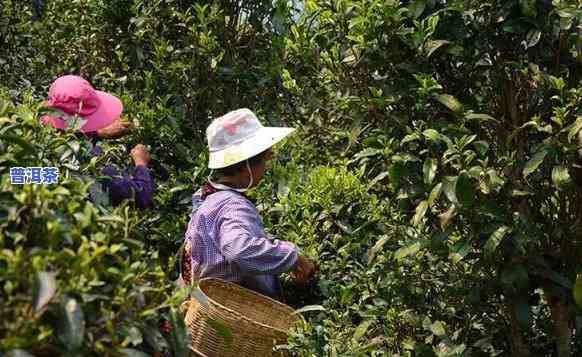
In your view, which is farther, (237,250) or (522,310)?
(237,250)

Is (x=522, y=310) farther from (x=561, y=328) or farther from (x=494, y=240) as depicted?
(x=494, y=240)

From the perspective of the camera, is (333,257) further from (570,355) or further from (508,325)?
(570,355)

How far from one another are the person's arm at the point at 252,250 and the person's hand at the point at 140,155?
0.88 meters

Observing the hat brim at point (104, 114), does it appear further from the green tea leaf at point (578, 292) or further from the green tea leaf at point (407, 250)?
the green tea leaf at point (578, 292)

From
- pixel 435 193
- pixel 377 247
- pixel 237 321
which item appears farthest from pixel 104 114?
pixel 435 193

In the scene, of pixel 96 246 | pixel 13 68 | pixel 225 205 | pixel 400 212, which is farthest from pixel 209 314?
pixel 13 68

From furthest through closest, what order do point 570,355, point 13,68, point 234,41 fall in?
point 13,68 → point 234,41 → point 570,355

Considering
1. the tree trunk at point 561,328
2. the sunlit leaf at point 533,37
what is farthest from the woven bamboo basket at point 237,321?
the sunlit leaf at point 533,37

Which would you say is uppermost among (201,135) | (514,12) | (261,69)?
(514,12)

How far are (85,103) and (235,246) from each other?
3.43 ft

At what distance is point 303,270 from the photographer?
3742 millimetres

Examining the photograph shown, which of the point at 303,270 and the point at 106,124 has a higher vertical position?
the point at 106,124

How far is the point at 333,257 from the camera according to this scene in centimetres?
400

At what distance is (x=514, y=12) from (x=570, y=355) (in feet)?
4.08
